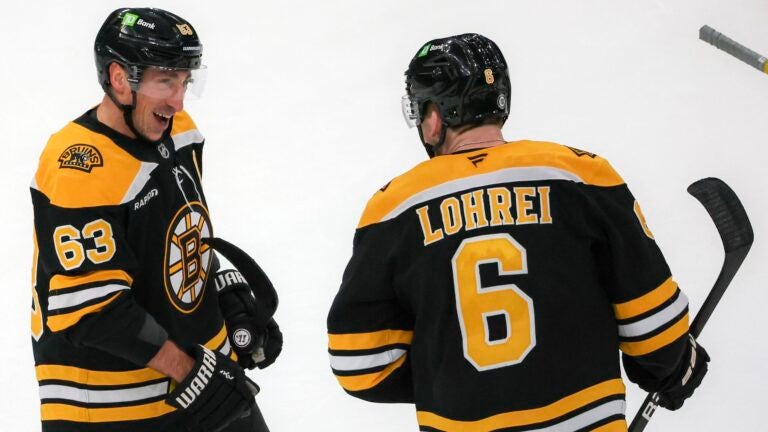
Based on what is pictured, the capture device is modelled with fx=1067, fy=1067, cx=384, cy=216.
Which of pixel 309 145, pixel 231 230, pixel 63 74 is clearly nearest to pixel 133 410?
pixel 231 230

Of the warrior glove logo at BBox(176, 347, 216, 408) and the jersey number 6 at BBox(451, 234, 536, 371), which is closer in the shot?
the jersey number 6 at BBox(451, 234, 536, 371)

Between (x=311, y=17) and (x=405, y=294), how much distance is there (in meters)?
3.16

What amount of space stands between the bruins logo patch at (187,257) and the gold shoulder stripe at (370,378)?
0.48 metres

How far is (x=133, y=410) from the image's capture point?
2.01 m

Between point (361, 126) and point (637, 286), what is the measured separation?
2463 mm

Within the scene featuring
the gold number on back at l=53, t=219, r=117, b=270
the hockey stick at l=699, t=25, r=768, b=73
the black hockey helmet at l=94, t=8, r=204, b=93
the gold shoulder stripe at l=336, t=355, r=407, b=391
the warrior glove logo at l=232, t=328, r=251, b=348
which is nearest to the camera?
the gold shoulder stripe at l=336, t=355, r=407, b=391

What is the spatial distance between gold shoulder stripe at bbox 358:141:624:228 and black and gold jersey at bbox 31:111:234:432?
0.54 m

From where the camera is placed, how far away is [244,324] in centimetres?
227

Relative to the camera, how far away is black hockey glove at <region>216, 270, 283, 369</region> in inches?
89.2

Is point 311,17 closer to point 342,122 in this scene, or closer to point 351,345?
point 342,122

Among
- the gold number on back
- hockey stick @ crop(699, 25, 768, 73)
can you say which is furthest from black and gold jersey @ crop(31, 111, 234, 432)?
hockey stick @ crop(699, 25, 768, 73)

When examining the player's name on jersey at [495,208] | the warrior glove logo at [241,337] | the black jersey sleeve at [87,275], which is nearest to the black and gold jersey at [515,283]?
the player's name on jersey at [495,208]

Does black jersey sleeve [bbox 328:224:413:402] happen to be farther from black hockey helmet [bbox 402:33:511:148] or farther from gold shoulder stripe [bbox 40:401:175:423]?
gold shoulder stripe [bbox 40:401:175:423]

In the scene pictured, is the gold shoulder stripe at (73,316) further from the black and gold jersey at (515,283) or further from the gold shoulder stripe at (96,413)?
the black and gold jersey at (515,283)
